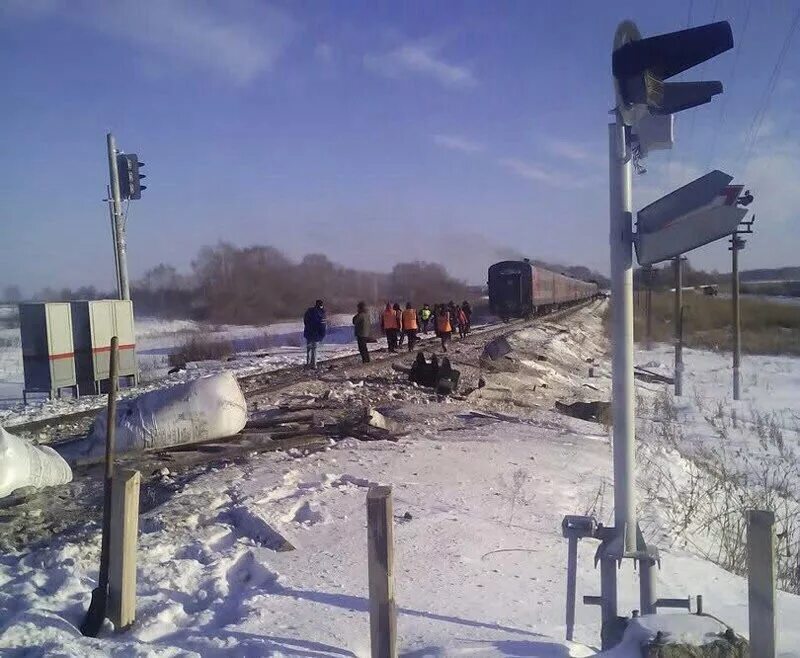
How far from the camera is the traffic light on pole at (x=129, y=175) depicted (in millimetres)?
17266

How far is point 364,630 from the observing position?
4.19 m

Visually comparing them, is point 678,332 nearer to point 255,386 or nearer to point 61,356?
point 255,386

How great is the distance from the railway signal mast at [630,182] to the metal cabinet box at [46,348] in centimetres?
1404

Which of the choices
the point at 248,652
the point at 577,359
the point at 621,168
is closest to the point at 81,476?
the point at 248,652

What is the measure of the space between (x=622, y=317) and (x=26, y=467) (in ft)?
20.4

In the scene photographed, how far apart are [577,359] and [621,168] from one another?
26.4 meters

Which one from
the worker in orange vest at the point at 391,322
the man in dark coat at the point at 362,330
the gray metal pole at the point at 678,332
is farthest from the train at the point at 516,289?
the man in dark coat at the point at 362,330

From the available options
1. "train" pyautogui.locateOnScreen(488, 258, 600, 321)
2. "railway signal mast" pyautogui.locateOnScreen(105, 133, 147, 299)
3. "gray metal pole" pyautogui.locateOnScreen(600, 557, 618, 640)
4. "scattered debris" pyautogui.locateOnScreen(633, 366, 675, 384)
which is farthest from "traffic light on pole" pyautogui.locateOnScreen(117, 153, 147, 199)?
"train" pyautogui.locateOnScreen(488, 258, 600, 321)

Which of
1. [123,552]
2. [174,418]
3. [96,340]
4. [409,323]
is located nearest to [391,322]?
[409,323]

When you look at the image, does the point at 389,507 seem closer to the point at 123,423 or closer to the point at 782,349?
the point at 123,423

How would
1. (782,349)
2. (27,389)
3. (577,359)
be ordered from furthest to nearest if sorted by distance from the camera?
(782,349)
(577,359)
(27,389)

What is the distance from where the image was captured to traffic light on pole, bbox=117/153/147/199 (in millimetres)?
17266

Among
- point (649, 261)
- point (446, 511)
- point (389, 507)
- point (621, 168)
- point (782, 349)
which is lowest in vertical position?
point (782, 349)

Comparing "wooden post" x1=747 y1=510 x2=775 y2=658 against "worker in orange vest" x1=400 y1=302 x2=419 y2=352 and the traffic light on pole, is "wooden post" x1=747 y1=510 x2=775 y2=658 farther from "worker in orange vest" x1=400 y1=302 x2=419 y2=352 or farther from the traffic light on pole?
"worker in orange vest" x1=400 y1=302 x2=419 y2=352
